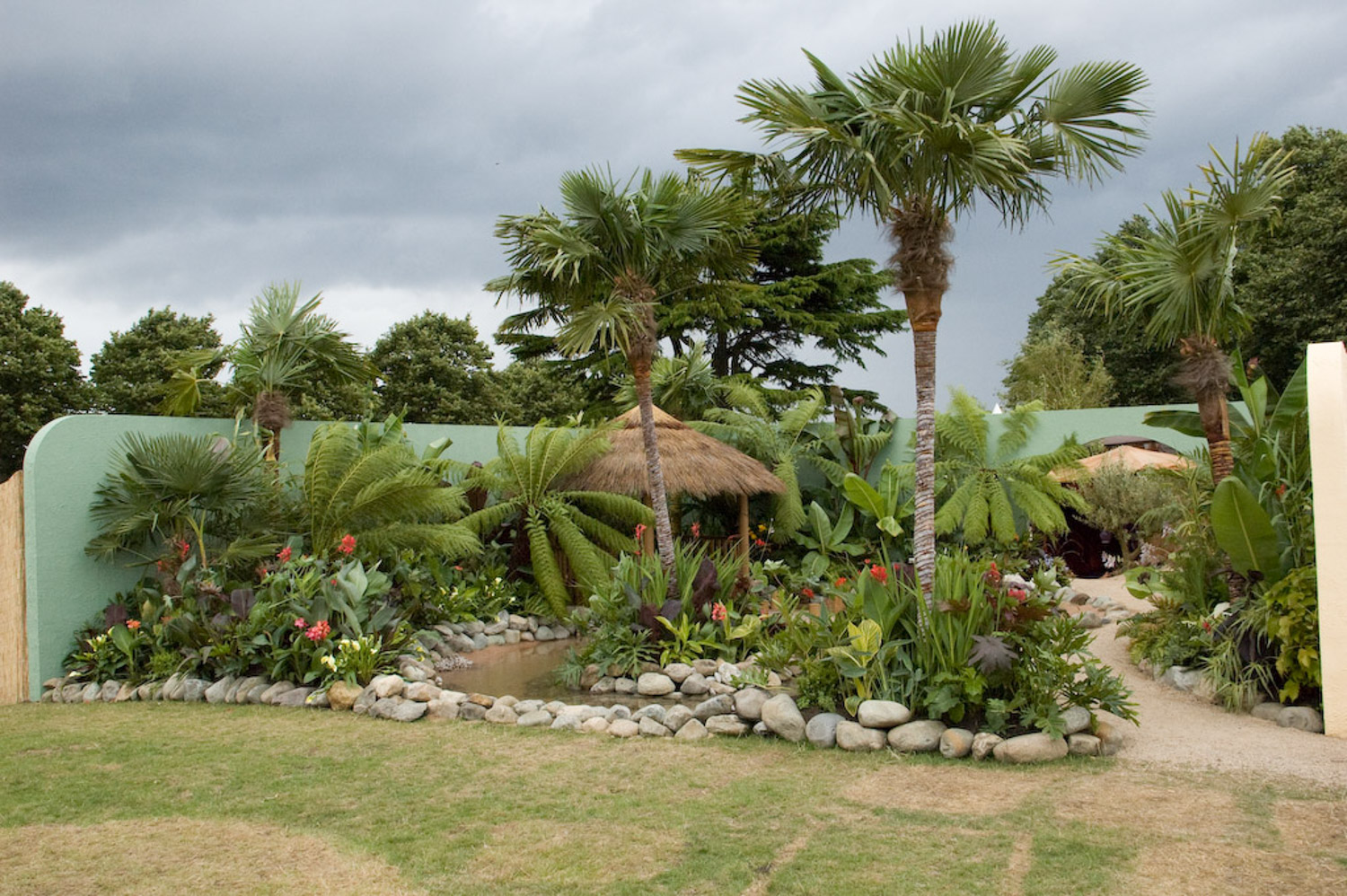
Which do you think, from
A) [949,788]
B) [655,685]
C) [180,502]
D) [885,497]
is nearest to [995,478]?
[885,497]

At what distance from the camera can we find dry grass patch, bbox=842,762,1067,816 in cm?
458

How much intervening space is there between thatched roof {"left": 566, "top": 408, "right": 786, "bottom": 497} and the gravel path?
5490 mm

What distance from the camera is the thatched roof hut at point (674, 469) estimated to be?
11258 millimetres

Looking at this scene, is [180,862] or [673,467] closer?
[180,862]

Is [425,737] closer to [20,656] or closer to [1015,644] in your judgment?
[1015,644]

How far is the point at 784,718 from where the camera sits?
587 centimetres

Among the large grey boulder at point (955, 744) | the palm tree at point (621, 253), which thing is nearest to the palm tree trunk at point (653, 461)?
the palm tree at point (621, 253)

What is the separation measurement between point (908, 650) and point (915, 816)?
1.63 m

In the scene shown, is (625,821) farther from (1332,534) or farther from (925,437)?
(1332,534)

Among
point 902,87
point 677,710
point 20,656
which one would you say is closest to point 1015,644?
point 677,710

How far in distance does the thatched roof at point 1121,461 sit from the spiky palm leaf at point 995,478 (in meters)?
0.22

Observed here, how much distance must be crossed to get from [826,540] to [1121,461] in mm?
3948

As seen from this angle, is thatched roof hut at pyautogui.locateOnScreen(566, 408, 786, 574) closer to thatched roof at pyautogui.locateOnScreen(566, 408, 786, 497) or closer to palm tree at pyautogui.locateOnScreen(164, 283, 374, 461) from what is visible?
thatched roof at pyautogui.locateOnScreen(566, 408, 786, 497)

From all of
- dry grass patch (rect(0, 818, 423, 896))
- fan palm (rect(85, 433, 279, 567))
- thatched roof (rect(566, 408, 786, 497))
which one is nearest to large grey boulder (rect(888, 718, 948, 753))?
dry grass patch (rect(0, 818, 423, 896))
